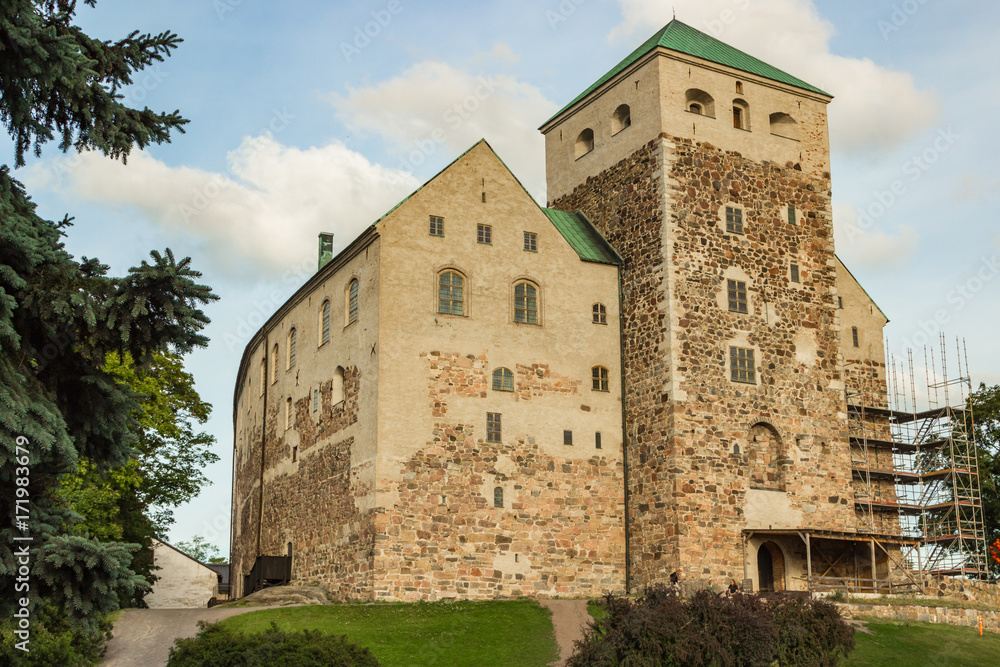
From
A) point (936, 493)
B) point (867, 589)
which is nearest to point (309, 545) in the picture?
point (867, 589)

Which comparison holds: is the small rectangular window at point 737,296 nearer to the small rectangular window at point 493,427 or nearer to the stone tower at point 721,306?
the stone tower at point 721,306

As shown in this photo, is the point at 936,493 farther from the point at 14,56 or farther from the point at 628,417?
A: the point at 14,56

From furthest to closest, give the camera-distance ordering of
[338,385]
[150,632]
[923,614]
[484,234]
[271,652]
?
[338,385], [484,234], [923,614], [150,632], [271,652]

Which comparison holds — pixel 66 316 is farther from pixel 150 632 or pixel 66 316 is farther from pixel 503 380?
pixel 503 380

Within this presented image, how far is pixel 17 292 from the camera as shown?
35.4ft

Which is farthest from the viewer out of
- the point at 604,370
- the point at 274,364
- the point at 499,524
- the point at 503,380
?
the point at 274,364

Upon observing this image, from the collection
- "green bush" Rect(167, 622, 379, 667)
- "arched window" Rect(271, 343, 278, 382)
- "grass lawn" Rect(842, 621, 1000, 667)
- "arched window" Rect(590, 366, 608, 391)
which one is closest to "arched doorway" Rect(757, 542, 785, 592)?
"grass lawn" Rect(842, 621, 1000, 667)

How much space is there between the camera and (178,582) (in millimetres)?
50281

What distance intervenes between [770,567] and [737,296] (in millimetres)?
9247

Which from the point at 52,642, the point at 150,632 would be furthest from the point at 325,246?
the point at 52,642

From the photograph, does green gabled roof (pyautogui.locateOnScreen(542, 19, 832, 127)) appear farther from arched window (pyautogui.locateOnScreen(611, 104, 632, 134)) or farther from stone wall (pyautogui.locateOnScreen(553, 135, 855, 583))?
stone wall (pyautogui.locateOnScreen(553, 135, 855, 583))

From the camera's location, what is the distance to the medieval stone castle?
32.1m

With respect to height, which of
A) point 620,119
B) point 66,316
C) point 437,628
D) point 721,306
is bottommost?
point 437,628

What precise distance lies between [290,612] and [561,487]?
9337 millimetres
